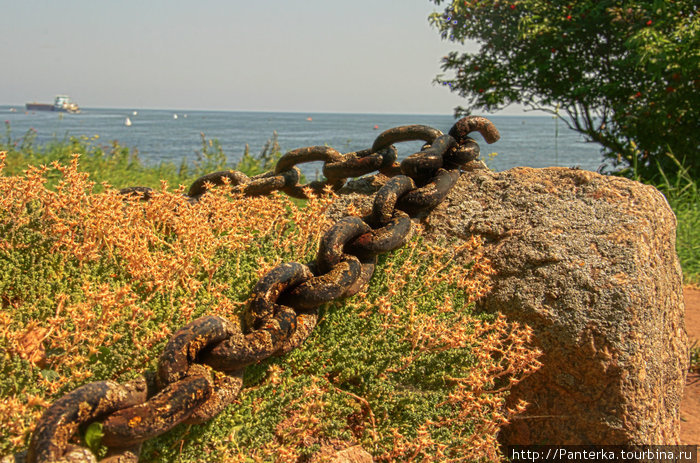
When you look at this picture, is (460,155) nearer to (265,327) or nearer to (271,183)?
(271,183)

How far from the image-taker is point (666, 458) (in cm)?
291

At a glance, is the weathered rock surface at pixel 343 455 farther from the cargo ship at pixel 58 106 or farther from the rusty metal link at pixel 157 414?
the cargo ship at pixel 58 106

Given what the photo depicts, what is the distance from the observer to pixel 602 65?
38.4 feet

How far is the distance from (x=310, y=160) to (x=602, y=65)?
10208mm

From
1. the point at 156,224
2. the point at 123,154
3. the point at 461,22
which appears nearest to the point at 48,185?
the point at 123,154

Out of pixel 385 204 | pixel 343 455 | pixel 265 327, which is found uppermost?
pixel 385 204

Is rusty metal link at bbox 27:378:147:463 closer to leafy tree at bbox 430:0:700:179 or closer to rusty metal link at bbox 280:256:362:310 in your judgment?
rusty metal link at bbox 280:256:362:310

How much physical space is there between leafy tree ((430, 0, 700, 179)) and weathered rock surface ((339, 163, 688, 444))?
6691 millimetres

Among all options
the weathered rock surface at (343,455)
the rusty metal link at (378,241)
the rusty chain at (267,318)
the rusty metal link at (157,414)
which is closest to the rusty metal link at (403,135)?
the rusty chain at (267,318)

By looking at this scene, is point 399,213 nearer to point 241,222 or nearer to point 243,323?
point 241,222

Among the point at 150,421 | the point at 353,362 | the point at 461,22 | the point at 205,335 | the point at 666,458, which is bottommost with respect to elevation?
the point at 666,458

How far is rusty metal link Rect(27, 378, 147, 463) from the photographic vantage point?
4.90 ft

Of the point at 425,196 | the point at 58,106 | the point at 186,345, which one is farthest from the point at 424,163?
the point at 58,106

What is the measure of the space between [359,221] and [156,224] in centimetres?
121
